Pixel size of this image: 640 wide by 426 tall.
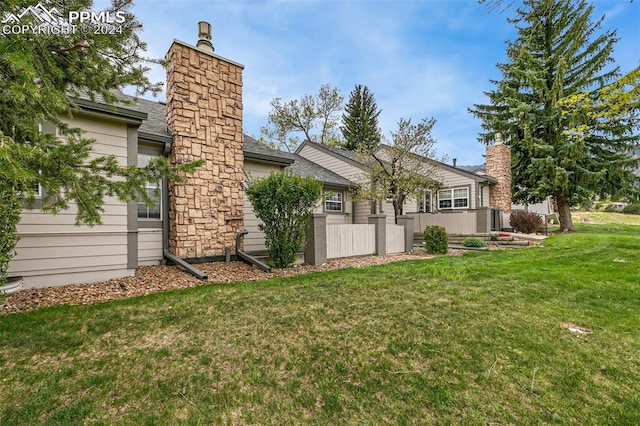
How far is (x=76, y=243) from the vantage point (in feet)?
17.0

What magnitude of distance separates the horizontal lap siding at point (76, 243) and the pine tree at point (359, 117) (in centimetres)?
2513

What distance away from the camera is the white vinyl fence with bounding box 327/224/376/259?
812cm

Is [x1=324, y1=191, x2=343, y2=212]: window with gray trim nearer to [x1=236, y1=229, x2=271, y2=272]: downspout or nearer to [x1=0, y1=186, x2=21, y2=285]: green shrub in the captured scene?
[x1=236, y1=229, x2=271, y2=272]: downspout

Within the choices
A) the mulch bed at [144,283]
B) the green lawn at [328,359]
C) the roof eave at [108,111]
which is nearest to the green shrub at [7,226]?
the mulch bed at [144,283]

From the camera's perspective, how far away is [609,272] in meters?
5.90

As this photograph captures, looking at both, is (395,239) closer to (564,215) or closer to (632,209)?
(564,215)

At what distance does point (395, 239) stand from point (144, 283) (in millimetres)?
7428

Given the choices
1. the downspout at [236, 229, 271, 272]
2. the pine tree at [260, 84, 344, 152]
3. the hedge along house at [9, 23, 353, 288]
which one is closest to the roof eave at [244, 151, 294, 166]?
the hedge along house at [9, 23, 353, 288]

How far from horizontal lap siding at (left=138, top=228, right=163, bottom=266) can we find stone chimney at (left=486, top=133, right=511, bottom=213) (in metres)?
16.0

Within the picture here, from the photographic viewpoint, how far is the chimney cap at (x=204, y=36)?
724cm

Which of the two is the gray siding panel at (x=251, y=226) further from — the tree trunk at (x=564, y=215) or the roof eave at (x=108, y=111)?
the tree trunk at (x=564, y=215)

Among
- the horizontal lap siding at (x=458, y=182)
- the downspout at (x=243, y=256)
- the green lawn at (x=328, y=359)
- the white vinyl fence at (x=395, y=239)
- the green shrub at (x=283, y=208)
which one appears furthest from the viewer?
the horizontal lap siding at (x=458, y=182)

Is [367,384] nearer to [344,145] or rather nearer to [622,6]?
[622,6]

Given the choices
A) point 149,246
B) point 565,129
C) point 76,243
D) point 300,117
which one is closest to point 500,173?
point 565,129
